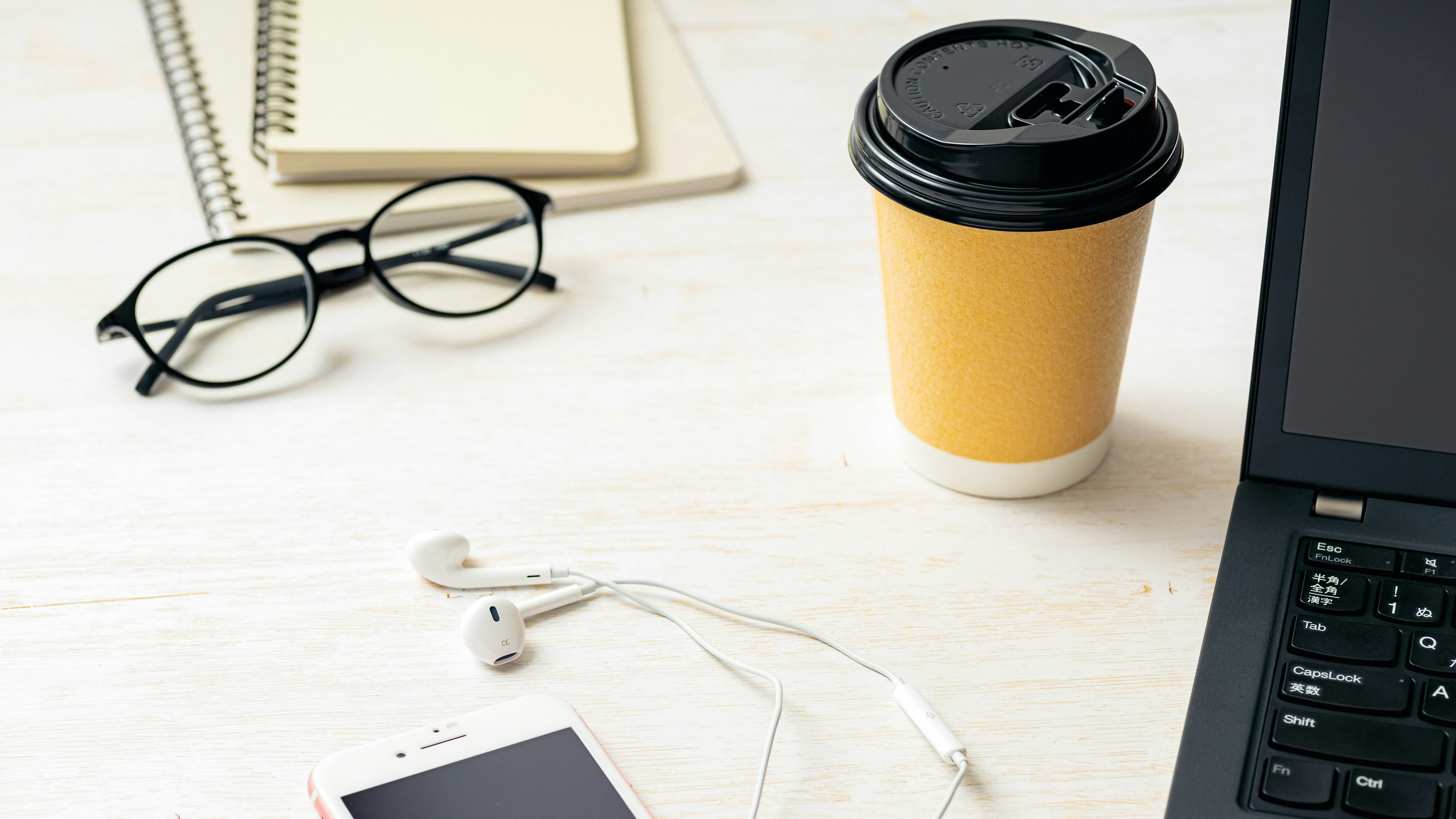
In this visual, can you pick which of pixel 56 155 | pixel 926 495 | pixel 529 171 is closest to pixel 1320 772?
pixel 926 495

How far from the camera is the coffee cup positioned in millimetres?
440

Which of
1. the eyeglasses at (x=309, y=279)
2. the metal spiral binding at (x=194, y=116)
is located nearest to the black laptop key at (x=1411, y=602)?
the eyeglasses at (x=309, y=279)

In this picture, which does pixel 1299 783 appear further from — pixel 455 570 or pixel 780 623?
pixel 455 570

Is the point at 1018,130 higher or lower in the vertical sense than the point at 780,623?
higher

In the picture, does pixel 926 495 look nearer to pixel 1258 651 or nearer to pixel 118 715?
pixel 1258 651

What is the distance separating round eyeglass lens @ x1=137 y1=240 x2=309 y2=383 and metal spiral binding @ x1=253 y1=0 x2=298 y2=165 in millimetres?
101

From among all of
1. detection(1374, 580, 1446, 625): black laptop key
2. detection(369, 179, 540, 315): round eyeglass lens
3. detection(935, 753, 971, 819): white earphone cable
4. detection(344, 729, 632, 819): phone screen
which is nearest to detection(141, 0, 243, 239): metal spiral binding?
detection(369, 179, 540, 315): round eyeglass lens

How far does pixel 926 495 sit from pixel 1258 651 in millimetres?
171

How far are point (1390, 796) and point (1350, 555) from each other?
0.11 meters

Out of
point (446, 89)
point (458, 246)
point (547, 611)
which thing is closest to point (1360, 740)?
point (547, 611)

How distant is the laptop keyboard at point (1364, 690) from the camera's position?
15.1 inches

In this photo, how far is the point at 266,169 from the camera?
0.79 meters

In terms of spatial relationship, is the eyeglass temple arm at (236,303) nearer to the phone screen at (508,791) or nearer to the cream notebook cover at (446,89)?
the cream notebook cover at (446,89)

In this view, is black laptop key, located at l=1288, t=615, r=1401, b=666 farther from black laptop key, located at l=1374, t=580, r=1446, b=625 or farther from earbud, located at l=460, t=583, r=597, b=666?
earbud, located at l=460, t=583, r=597, b=666
